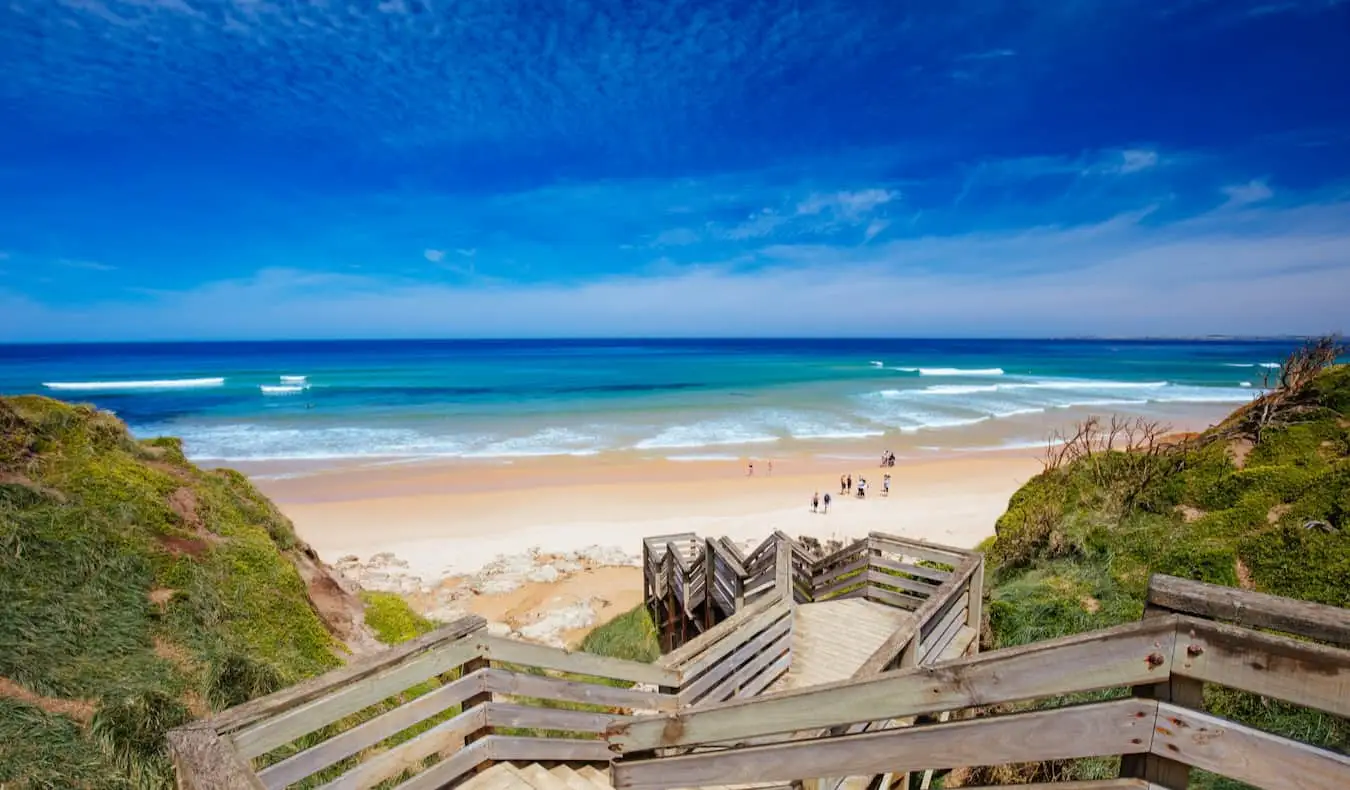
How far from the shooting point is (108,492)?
22.2 feet

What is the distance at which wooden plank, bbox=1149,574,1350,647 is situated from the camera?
1.44 metres

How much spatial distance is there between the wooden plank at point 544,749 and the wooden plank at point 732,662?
2.55 feet

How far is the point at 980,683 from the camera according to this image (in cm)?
188

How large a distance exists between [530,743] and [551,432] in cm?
3391

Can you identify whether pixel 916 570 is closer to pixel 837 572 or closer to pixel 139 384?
pixel 837 572

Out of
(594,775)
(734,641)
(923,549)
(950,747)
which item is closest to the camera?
(950,747)

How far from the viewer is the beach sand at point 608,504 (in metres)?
18.4

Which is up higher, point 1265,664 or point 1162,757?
point 1265,664

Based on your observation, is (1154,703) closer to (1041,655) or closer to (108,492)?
(1041,655)

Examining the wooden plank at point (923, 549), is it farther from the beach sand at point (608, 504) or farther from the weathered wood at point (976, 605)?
the beach sand at point (608, 504)

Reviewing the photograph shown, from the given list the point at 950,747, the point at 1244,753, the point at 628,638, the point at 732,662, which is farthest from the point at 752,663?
the point at 628,638

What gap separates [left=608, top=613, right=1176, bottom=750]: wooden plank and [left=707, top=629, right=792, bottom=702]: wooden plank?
10.9ft

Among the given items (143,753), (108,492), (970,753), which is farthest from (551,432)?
(970,753)

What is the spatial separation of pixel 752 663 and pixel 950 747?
4608 millimetres
